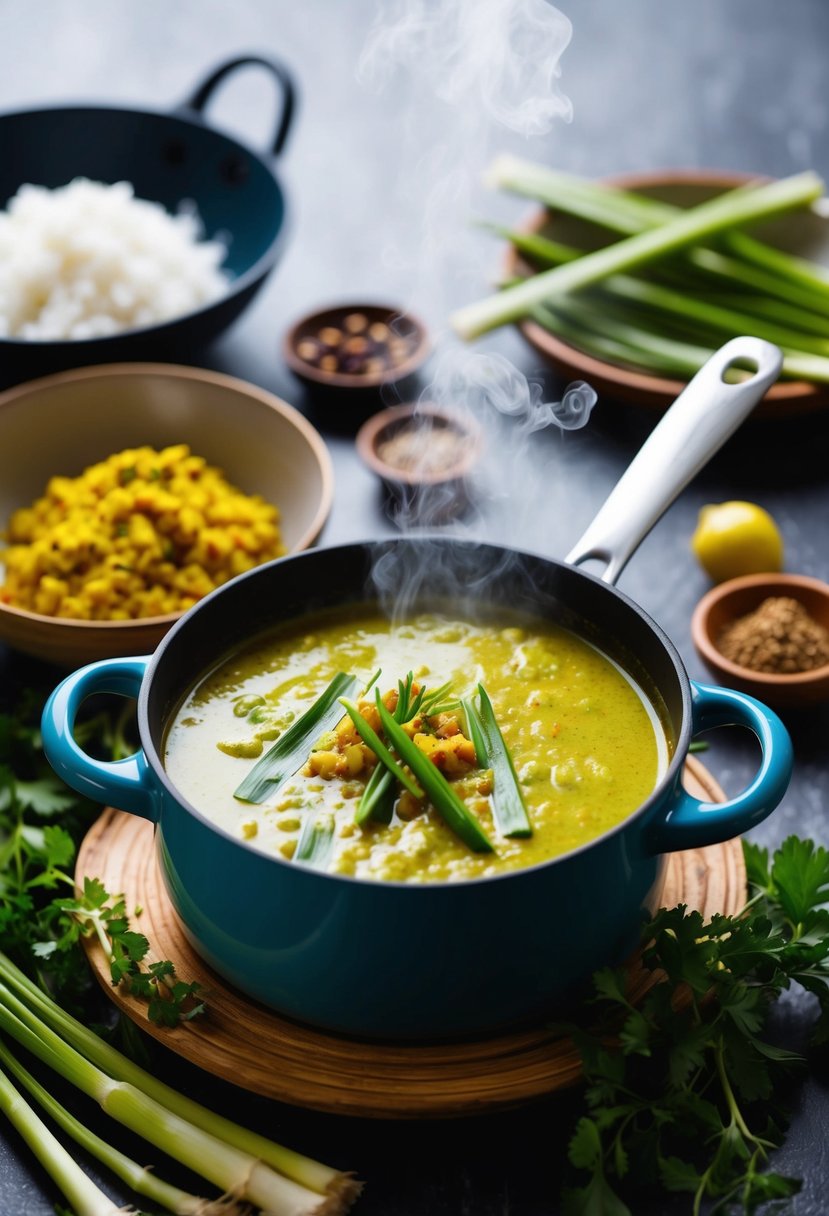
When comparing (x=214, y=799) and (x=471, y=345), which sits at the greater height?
(x=471, y=345)

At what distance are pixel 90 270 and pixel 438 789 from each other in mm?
1964

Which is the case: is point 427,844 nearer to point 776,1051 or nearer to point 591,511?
point 776,1051

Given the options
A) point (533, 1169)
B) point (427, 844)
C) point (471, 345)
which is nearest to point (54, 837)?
point (427, 844)

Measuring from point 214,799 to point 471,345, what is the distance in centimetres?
194

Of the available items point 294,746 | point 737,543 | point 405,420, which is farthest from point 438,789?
point 405,420

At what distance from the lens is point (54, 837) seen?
2.10 metres

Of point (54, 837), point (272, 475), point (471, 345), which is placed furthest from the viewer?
point (471, 345)

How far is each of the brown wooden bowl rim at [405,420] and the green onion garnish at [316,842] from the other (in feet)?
4.32

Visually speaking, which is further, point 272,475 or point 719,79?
point 719,79

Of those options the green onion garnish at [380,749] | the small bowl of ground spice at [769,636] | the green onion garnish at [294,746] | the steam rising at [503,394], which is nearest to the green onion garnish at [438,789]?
the green onion garnish at [380,749]

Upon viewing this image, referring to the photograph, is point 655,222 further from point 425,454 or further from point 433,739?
point 433,739

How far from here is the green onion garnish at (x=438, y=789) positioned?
1.81 meters

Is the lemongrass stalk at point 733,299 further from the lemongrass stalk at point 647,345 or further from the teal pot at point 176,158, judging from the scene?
the teal pot at point 176,158

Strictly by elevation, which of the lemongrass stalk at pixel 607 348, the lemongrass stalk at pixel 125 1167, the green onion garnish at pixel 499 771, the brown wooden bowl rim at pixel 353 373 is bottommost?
the lemongrass stalk at pixel 125 1167
